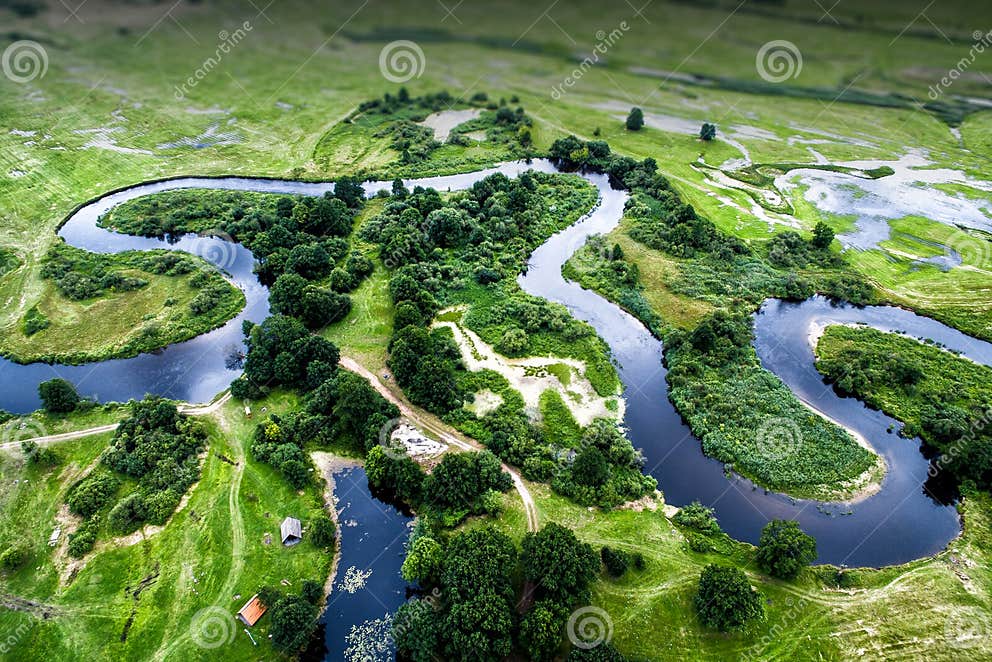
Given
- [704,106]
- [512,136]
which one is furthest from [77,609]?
[704,106]

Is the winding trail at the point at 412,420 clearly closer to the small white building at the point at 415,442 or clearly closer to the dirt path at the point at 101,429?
the dirt path at the point at 101,429

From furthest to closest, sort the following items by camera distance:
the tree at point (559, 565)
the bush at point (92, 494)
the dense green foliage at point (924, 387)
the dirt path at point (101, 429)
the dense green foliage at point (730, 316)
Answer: the dirt path at point (101, 429) → the dense green foliage at point (730, 316) → the dense green foliage at point (924, 387) → the bush at point (92, 494) → the tree at point (559, 565)

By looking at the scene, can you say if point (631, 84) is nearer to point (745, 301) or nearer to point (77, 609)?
point (745, 301)

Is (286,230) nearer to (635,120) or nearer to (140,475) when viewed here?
(140,475)

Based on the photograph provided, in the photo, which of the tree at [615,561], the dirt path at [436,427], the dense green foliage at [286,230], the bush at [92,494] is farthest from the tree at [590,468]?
the bush at [92,494]

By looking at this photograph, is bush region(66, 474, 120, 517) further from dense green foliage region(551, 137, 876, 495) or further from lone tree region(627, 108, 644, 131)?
lone tree region(627, 108, 644, 131)

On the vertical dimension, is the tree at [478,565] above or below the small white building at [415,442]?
above

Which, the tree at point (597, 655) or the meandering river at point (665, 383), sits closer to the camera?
the tree at point (597, 655)
